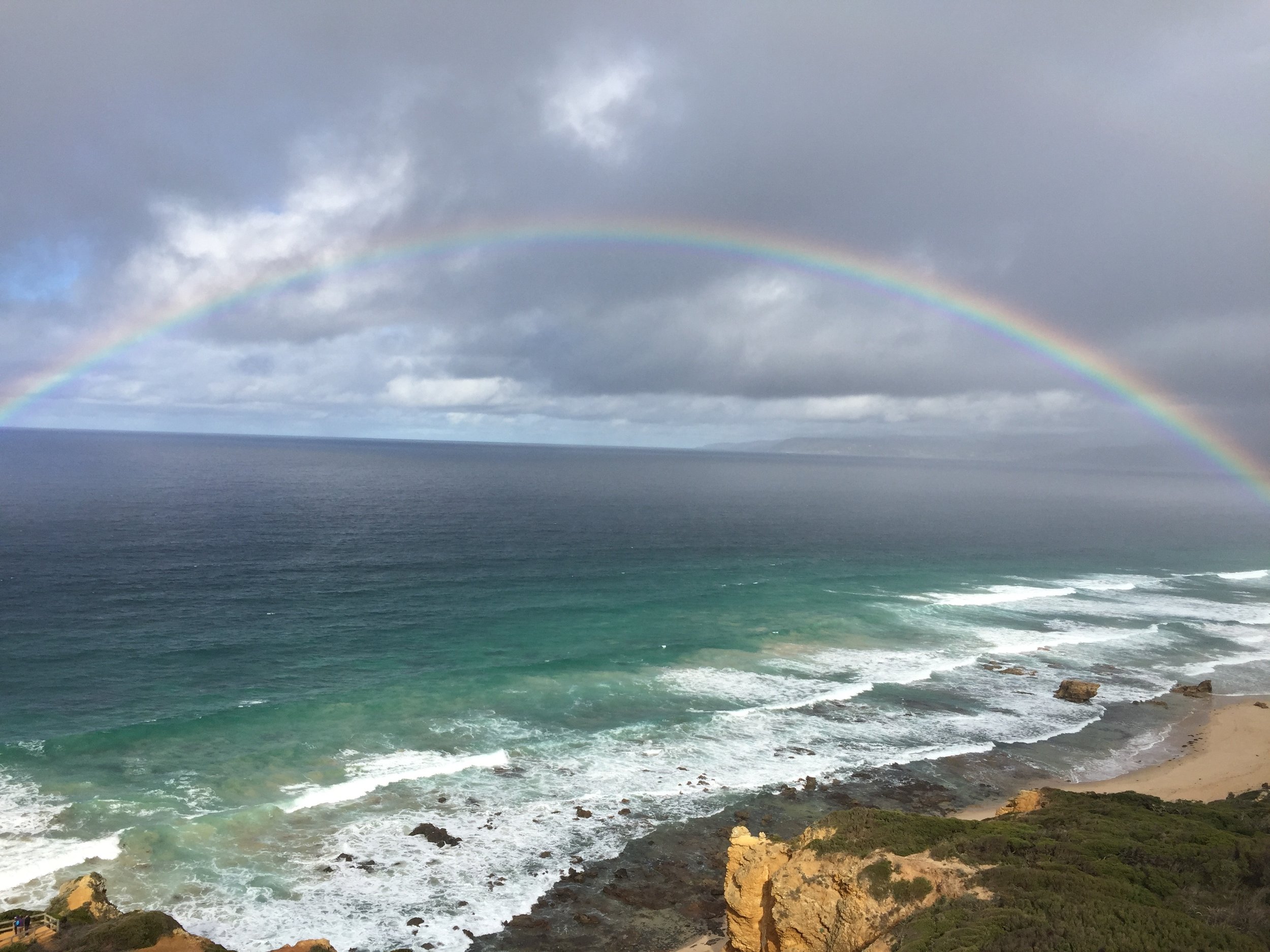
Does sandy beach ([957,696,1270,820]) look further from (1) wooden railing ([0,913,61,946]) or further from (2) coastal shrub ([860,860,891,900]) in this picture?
(1) wooden railing ([0,913,61,946])

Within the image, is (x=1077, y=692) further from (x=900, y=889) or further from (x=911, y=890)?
(x=900, y=889)

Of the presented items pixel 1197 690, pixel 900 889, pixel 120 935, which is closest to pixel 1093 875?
pixel 900 889

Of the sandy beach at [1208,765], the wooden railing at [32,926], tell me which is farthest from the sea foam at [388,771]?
the sandy beach at [1208,765]

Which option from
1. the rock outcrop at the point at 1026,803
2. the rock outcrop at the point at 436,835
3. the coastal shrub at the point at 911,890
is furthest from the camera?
the rock outcrop at the point at 436,835

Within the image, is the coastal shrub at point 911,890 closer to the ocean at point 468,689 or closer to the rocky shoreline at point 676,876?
the rocky shoreline at point 676,876

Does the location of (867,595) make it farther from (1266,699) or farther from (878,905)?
(878,905)

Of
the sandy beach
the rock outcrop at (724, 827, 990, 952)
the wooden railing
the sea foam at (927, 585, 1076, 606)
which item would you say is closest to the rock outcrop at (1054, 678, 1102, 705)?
the sandy beach

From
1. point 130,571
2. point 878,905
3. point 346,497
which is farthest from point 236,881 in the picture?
point 346,497
